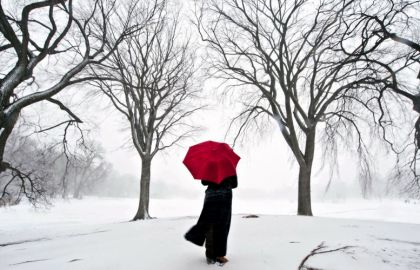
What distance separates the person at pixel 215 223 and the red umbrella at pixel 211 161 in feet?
0.50

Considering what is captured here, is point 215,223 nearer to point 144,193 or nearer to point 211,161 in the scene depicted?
point 211,161

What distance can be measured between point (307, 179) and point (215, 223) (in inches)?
342

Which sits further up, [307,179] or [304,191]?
[307,179]

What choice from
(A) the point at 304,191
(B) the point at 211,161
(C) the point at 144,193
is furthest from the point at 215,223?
(C) the point at 144,193

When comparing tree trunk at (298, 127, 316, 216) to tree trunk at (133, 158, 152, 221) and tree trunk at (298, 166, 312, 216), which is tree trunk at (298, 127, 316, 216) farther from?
tree trunk at (133, 158, 152, 221)

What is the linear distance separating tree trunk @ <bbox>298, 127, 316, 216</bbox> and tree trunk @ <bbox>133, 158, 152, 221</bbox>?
688 centimetres

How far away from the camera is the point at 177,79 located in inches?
578

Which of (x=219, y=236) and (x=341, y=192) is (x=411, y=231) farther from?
(x=341, y=192)

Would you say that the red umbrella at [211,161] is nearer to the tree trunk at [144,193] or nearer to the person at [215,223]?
the person at [215,223]

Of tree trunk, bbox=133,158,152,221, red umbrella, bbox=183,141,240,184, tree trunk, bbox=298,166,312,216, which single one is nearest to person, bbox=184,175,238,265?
red umbrella, bbox=183,141,240,184

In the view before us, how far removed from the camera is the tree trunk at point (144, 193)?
13.2 m

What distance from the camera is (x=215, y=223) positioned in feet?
12.5

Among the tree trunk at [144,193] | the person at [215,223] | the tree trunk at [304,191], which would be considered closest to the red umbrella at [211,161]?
the person at [215,223]

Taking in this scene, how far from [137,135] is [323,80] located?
29.4 ft
